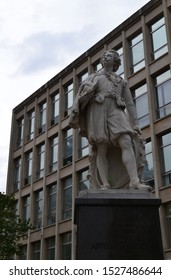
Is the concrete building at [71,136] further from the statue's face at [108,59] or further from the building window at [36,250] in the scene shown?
the statue's face at [108,59]

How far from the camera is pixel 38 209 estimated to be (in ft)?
122

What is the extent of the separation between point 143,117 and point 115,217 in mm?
22058

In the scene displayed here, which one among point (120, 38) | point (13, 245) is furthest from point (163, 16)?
point (13, 245)

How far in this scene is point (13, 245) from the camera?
864 inches

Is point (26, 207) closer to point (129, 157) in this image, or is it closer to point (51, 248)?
point (51, 248)

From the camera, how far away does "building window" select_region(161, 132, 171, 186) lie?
82.4 feet

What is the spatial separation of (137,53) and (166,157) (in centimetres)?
898

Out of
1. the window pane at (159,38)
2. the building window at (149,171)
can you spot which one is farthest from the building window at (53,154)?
the window pane at (159,38)

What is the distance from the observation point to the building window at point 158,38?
28.3 meters

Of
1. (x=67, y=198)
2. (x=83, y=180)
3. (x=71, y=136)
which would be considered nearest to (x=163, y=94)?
(x=83, y=180)

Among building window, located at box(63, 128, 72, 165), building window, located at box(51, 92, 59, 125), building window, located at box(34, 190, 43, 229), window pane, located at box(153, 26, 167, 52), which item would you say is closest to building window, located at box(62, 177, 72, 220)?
building window, located at box(63, 128, 72, 165)

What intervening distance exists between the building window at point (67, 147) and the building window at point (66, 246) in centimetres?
602

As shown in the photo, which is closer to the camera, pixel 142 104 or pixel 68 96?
pixel 142 104

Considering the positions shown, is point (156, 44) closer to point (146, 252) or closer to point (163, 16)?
point (163, 16)
